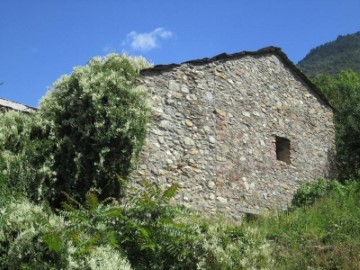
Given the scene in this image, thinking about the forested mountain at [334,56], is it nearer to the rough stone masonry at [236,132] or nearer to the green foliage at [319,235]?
the rough stone masonry at [236,132]

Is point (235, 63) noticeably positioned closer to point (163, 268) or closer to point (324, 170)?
point (324, 170)

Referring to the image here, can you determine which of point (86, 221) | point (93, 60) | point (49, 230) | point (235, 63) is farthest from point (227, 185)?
point (49, 230)

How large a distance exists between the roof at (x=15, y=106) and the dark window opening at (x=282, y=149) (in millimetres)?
6507

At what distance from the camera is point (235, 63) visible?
41.4 feet

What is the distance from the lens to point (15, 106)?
10727 mm

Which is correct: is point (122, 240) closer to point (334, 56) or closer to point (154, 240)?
point (154, 240)

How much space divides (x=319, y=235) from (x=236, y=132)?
13.4 feet

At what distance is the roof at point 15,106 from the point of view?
10.6 m

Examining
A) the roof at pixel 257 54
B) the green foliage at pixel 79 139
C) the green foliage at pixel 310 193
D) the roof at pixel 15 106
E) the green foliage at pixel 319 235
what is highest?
the roof at pixel 257 54

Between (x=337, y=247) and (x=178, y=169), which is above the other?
(x=178, y=169)

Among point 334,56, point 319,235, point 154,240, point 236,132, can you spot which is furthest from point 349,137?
point 334,56

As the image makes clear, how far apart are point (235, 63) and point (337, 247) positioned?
616 cm

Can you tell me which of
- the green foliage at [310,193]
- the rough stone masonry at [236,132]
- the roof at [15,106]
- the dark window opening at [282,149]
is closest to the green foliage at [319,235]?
the green foliage at [310,193]

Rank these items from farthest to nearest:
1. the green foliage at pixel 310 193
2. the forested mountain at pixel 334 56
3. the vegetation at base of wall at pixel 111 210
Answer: the forested mountain at pixel 334 56
the green foliage at pixel 310 193
the vegetation at base of wall at pixel 111 210
